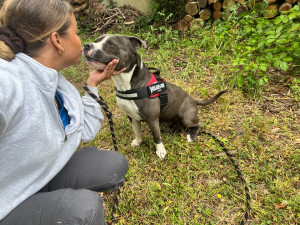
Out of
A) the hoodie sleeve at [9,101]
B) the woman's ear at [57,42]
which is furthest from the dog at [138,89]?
the hoodie sleeve at [9,101]

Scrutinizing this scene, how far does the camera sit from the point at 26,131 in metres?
1.31

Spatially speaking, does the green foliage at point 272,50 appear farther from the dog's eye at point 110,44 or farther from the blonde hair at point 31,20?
the blonde hair at point 31,20

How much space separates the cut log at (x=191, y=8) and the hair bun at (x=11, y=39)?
413 cm

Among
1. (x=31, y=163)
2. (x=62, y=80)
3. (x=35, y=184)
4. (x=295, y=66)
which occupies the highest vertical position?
(x=62, y=80)

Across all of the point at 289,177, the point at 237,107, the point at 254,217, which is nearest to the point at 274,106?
the point at 237,107

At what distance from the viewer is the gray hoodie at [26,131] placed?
120 centimetres

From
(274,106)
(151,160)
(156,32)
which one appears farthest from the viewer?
(156,32)

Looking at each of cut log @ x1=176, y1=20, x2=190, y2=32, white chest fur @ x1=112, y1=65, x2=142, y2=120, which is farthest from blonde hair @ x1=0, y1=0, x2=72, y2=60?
cut log @ x1=176, y1=20, x2=190, y2=32

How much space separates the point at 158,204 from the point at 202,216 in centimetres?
43

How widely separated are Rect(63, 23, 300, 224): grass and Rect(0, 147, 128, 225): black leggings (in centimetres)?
51

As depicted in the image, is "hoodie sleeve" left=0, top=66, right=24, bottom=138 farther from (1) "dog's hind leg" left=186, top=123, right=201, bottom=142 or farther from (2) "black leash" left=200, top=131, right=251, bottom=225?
(1) "dog's hind leg" left=186, top=123, right=201, bottom=142

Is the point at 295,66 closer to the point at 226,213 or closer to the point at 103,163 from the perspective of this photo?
the point at 226,213

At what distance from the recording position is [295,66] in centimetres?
345

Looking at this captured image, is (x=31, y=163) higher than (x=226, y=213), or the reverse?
(x=31, y=163)
